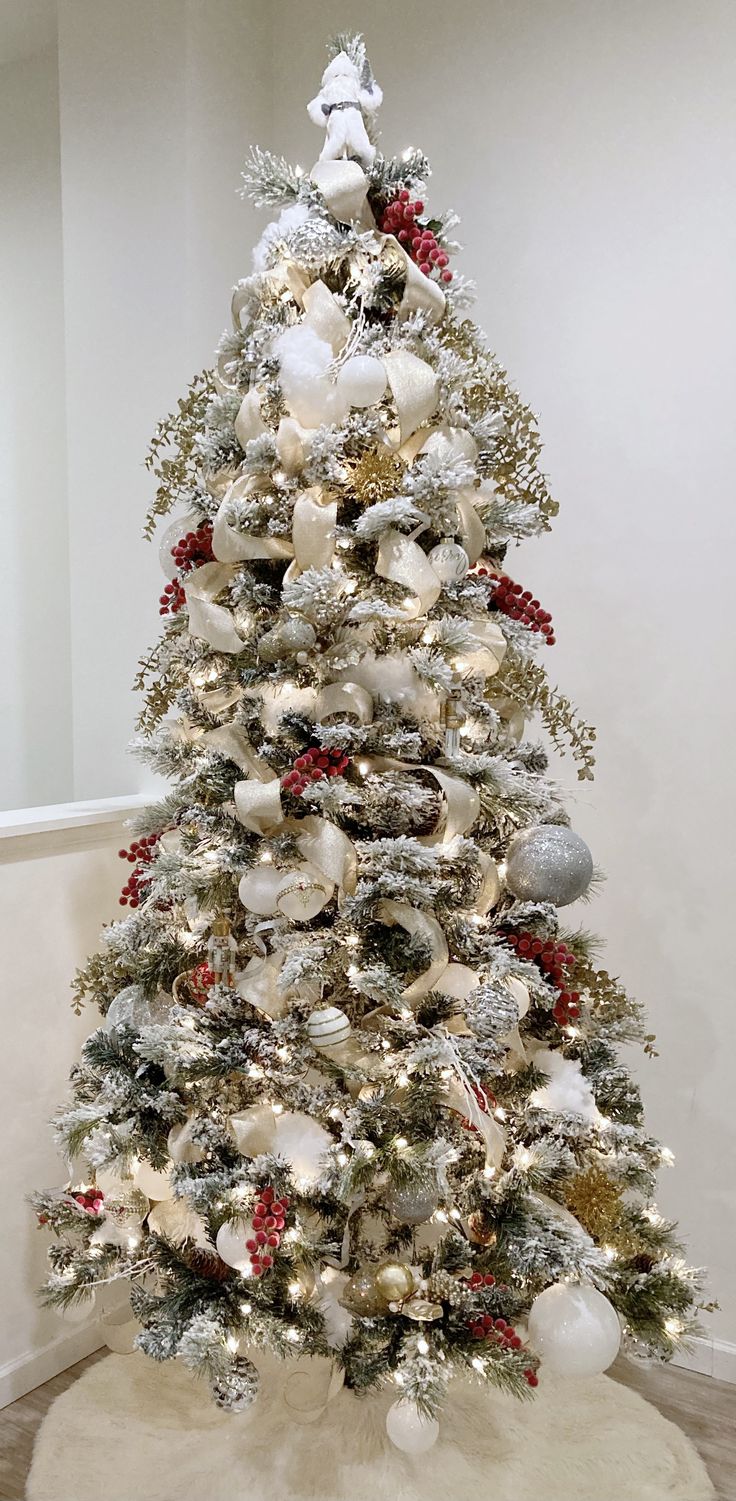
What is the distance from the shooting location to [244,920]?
166 centimetres

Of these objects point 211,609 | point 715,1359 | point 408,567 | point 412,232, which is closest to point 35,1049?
point 211,609

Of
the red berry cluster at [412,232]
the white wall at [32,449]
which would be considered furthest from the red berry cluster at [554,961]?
the white wall at [32,449]

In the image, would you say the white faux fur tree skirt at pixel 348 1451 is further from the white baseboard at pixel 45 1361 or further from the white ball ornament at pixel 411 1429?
the white ball ornament at pixel 411 1429

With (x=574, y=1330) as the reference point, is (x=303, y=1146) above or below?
above

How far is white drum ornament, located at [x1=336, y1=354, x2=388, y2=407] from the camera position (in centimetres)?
149

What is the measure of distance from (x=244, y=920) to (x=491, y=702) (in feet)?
1.74

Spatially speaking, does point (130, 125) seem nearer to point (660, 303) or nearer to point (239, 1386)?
point (660, 303)

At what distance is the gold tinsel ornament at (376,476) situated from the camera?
1548 mm

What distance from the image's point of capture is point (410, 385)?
5.00 ft

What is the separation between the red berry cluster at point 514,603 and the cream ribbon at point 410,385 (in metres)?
0.27

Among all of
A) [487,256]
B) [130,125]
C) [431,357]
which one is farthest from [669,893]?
[130,125]

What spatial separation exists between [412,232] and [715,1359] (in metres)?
2.13

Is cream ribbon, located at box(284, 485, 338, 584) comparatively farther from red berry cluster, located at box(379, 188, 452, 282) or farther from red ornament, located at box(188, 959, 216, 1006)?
red ornament, located at box(188, 959, 216, 1006)

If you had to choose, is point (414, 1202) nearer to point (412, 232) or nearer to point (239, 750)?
point (239, 750)
